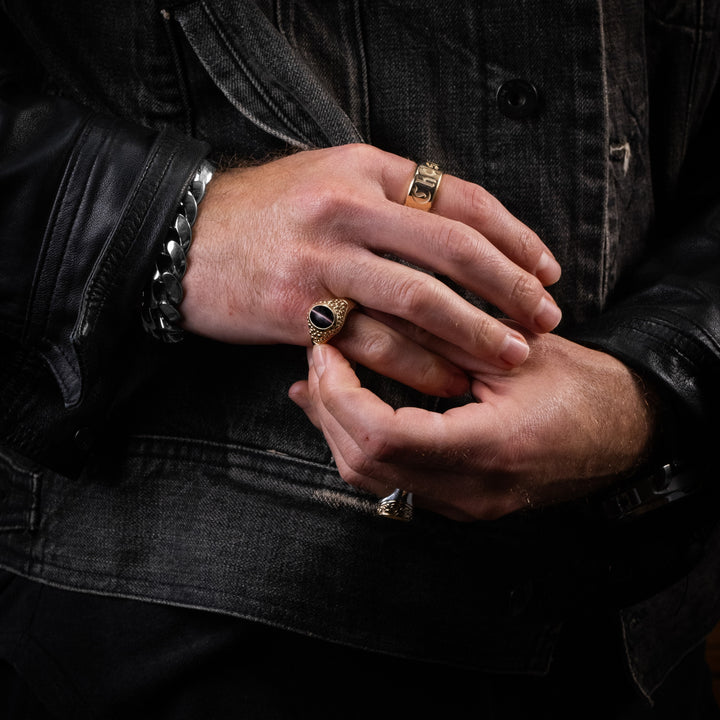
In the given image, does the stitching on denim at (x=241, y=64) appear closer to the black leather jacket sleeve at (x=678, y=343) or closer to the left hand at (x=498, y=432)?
the left hand at (x=498, y=432)

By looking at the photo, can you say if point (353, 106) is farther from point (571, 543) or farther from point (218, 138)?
point (571, 543)

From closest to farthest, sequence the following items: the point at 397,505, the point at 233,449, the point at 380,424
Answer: the point at 380,424
the point at 397,505
the point at 233,449

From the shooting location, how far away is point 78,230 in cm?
74

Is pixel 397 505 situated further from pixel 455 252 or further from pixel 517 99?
pixel 517 99

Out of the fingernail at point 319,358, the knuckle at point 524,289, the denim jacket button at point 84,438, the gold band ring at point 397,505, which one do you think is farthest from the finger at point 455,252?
the denim jacket button at point 84,438

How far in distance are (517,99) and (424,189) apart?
0.22 metres

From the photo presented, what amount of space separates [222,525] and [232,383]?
0.16 metres

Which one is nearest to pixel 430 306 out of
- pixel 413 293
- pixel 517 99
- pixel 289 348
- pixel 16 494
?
pixel 413 293

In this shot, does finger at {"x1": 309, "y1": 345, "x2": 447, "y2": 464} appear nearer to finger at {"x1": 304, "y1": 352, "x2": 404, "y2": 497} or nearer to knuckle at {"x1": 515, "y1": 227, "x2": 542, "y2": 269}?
finger at {"x1": 304, "y1": 352, "x2": 404, "y2": 497}

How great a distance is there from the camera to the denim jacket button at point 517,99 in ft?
2.71

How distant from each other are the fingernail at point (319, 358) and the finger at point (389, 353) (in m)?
0.02

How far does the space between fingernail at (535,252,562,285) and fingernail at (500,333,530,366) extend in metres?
0.09

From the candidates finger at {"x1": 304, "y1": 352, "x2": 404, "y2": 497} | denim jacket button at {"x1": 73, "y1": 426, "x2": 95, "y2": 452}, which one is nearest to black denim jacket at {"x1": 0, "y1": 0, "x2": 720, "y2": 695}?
denim jacket button at {"x1": 73, "y1": 426, "x2": 95, "y2": 452}

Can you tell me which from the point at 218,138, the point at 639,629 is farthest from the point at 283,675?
the point at 218,138
